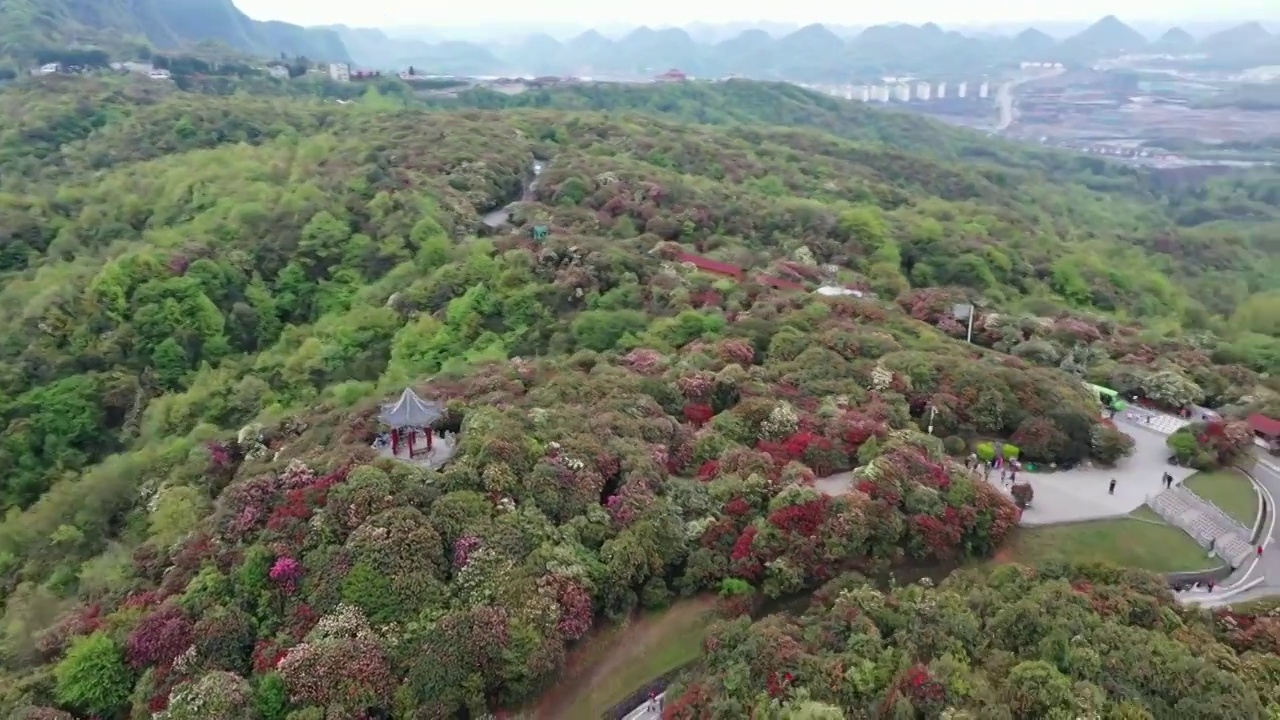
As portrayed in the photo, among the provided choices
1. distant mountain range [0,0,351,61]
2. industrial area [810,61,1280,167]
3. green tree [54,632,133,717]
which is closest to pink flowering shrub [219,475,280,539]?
green tree [54,632,133,717]

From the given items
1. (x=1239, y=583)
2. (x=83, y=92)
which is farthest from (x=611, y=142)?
(x=1239, y=583)

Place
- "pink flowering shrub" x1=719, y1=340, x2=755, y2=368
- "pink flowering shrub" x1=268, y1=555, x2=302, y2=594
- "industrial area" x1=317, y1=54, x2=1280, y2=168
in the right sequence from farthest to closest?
"industrial area" x1=317, y1=54, x2=1280, y2=168
"pink flowering shrub" x1=719, y1=340, x2=755, y2=368
"pink flowering shrub" x1=268, y1=555, x2=302, y2=594

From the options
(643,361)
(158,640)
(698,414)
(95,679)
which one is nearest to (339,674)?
(158,640)

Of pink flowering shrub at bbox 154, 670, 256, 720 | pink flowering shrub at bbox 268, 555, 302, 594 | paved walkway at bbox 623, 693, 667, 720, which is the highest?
pink flowering shrub at bbox 268, 555, 302, 594

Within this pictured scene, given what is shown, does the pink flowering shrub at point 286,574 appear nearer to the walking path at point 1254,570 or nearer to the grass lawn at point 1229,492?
the walking path at point 1254,570

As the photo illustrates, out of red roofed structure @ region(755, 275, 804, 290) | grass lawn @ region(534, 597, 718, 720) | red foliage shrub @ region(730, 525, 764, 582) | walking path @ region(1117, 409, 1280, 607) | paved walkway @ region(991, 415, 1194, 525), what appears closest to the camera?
grass lawn @ region(534, 597, 718, 720)

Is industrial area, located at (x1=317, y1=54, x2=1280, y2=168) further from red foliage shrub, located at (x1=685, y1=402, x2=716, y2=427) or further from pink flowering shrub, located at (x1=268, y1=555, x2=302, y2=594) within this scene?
pink flowering shrub, located at (x1=268, y1=555, x2=302, y2=594)

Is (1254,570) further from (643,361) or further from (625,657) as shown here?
(643,361)

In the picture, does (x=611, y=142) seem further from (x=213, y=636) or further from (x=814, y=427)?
(x=213, y=636)
